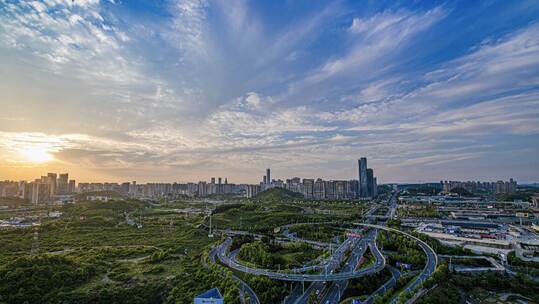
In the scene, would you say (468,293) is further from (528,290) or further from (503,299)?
(528,290)

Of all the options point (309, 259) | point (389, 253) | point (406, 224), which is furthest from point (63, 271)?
point (406, 224)

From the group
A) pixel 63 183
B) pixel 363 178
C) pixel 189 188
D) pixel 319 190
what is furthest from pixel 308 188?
pixel 63 183

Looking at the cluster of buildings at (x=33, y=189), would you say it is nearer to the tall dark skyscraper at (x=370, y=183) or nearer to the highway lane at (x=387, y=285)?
the highway lane at (x=387, y=285)

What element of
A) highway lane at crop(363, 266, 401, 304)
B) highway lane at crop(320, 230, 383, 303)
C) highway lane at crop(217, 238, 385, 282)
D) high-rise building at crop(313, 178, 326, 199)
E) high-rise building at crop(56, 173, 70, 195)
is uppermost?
high-rise building at crop(56, 173, 70, 195)

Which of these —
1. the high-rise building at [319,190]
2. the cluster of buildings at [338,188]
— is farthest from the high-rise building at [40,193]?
the high-rise building at [319,190]

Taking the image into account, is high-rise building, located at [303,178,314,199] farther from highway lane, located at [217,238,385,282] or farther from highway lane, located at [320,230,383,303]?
highway lane, located at [217,238,385,282]

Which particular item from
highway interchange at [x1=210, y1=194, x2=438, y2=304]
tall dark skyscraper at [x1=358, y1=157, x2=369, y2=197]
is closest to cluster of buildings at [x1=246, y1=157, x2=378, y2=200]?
tall dark skyscraper at [x1=358, y1=157, x2=369, y2=197]

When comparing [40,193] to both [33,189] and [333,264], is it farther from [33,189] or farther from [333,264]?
[333,264]

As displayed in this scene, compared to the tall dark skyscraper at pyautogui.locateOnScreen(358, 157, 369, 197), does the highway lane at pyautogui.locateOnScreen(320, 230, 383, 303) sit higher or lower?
lower
